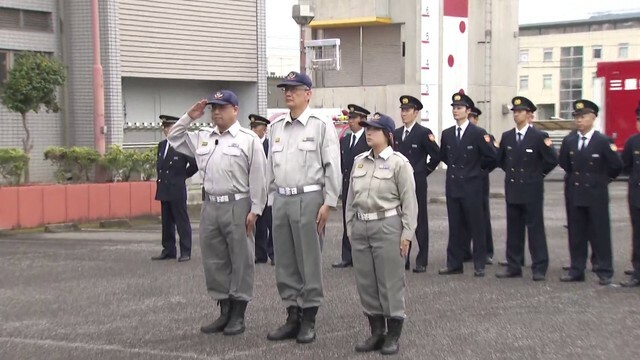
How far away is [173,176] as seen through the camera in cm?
1205

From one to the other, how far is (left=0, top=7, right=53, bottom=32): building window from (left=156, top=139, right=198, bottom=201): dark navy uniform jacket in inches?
384

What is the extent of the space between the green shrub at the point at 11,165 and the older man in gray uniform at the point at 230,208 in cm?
892

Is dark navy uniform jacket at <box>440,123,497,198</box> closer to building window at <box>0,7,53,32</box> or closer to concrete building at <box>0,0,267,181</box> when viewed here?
concrete building at <box>0,0,267,181</box>

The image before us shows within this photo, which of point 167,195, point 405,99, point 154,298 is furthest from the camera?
point 167,195

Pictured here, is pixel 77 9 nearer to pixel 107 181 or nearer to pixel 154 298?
pixel 107 181

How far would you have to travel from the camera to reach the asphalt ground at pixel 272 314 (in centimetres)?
714

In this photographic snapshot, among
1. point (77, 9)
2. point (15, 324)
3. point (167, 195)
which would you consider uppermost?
point (77, 9)

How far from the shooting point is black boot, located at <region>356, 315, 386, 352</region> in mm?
7082

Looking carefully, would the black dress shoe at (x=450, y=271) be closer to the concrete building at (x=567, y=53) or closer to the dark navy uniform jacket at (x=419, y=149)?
the dark navy uniform jacket at (x=419, y=149)

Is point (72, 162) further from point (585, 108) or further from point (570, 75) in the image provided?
point (570, 75)

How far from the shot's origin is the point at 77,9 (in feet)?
66.6

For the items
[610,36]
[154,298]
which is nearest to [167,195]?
[154,298]

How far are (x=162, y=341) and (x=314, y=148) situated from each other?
7.00 ft

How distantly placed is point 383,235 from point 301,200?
2.66ft
